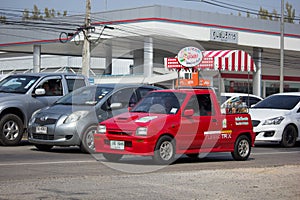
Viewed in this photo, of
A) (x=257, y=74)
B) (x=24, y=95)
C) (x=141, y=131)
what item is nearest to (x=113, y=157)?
(x=141, y=131)

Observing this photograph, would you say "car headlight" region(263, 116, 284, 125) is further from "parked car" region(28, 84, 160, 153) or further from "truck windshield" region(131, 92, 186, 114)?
"truck windshield" region(131, 92, 186, 114)

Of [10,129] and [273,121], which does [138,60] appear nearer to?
[273,121]

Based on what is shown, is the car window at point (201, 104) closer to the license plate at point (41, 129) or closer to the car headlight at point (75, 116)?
the car headlight at point (75, 116)

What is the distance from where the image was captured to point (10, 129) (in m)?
16.5

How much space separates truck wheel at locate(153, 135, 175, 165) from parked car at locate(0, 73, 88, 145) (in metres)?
5.72

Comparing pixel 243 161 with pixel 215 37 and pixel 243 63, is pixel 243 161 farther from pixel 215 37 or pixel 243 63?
pixel 215 37

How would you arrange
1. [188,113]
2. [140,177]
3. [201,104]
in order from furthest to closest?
[201,104] → [188,113] → [140,177]

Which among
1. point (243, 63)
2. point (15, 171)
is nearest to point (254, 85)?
point (243, 63)

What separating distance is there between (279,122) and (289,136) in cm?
67

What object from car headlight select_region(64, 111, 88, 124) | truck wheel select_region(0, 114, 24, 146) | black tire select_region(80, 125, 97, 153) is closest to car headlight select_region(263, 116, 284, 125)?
black tire select_region(80, 125, 97, 153)

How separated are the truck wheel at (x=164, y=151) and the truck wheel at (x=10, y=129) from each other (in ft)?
18.8

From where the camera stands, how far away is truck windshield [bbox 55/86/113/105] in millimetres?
15516

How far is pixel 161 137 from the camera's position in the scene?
12242mm

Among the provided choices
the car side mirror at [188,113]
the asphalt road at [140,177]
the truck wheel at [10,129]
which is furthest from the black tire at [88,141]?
the car side mirror at [188,113]
